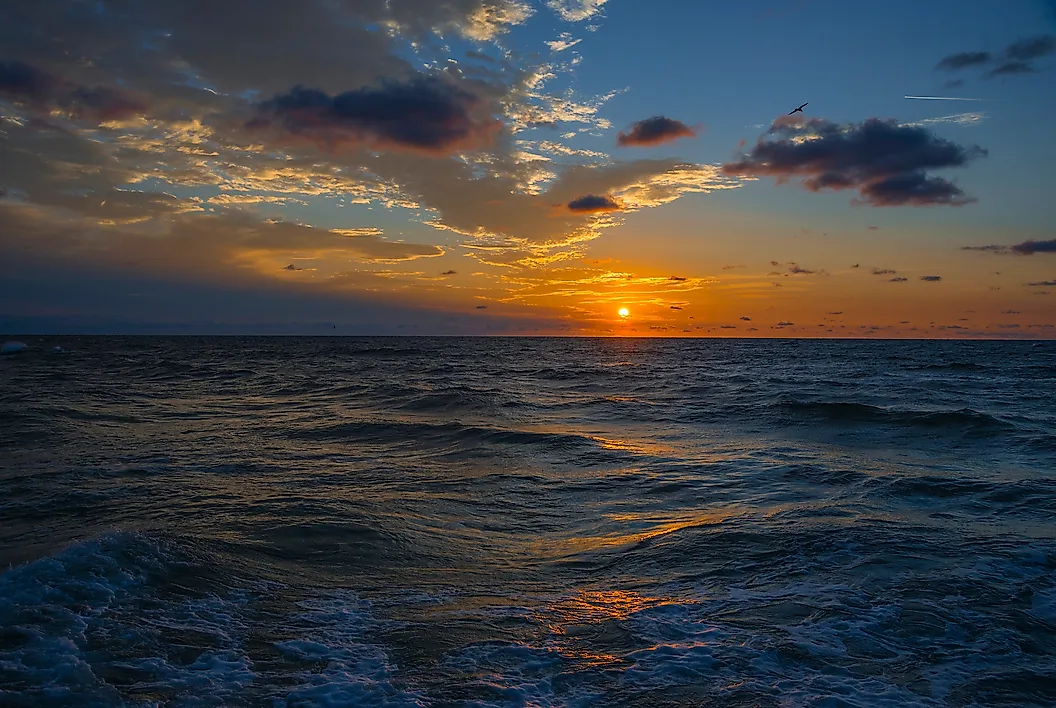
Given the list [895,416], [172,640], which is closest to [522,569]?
[172,640]

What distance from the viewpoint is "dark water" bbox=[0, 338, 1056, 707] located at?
5.36 metres

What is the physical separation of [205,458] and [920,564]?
557 inches

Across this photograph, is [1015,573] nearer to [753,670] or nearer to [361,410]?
[753,670]

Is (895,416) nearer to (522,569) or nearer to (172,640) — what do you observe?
(522,569)

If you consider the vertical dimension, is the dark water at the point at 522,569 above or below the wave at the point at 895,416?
below

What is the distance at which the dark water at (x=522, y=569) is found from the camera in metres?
5.36

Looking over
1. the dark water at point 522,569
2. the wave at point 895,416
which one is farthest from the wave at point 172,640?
the wave at point 895,416

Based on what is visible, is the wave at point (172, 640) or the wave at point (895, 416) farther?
the wave at point (895, 416)

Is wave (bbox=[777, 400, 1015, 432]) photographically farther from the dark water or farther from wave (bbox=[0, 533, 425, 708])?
wave (bbox=[0, 533, 425, 708])

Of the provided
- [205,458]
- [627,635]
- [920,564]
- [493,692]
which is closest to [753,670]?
[627,635]

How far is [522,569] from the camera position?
8.05 m

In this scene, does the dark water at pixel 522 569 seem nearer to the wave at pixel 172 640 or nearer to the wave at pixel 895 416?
the wave at pixel 172 640

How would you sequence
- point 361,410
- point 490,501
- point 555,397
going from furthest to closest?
point 555,397, point 361,410, point 490,501

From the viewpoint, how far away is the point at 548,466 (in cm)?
1473
